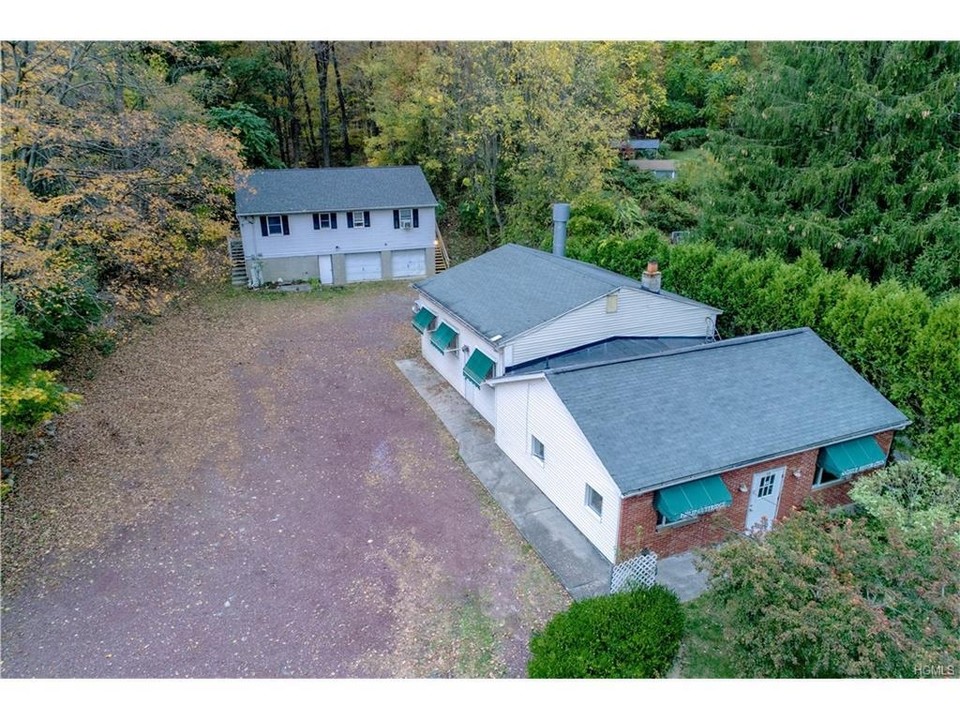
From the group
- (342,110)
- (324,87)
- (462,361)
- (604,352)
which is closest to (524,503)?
(604,352)

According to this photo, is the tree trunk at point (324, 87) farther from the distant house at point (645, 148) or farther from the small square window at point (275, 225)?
the distant house at point (645, 148)

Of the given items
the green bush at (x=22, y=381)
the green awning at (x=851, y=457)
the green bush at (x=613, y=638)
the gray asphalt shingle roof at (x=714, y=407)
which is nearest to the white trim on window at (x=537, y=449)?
the gray asphalt shingle roof at (x=714, y=407)

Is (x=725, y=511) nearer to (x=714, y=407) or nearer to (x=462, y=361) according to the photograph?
(x=714, y=407)

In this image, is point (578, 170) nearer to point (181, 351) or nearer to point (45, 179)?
point (181, 351)

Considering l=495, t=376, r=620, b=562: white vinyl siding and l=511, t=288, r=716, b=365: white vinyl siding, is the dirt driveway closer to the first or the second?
l=495, t=376, r=620, b=562: white vinyl siding

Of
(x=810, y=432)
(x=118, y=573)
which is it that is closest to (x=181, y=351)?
(x=118, y=573)
